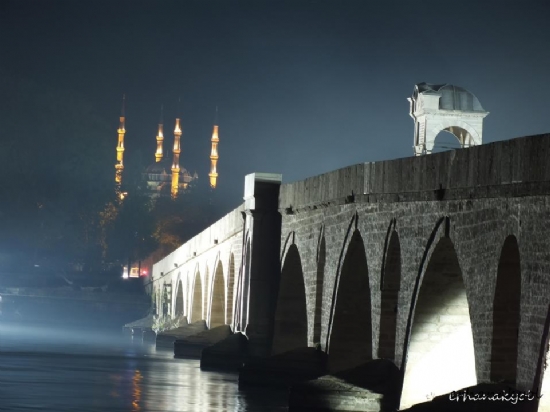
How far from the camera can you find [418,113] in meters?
32.6

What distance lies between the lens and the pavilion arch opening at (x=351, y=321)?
24859 millimetres

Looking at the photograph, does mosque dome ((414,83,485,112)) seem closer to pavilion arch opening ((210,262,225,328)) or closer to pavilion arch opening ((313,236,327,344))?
pavilion arch opening ((313,236,327,344))

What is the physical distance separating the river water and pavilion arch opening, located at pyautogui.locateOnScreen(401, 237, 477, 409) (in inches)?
113

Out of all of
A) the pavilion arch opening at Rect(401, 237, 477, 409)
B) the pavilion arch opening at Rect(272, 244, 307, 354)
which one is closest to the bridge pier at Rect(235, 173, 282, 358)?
the pavilion arch opening at Rect(272, 244, 307, 354)

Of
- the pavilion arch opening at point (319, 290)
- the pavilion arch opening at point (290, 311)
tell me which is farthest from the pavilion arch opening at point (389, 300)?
the pavilion arch opening at point (290, 311)

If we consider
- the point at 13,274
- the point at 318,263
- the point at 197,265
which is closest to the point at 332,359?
the point at 318,263

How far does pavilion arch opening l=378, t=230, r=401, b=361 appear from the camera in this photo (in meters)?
21.6

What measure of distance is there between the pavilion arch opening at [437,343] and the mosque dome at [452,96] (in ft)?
41.4

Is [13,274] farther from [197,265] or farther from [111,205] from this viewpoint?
[197,265]

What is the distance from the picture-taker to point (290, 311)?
30844mm

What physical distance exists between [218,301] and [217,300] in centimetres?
8

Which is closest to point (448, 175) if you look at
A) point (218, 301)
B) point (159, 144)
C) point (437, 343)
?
point (437, 343)

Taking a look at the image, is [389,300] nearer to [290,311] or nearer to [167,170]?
[290,311]

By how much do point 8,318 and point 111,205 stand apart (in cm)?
2090
